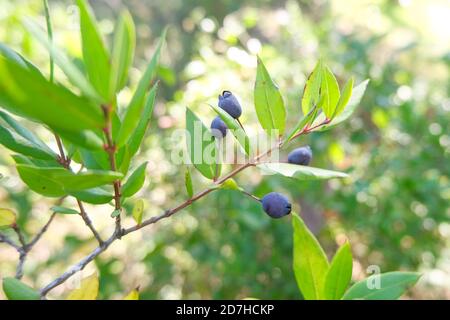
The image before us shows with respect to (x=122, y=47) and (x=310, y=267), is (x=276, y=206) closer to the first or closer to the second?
(x=310, y=267)

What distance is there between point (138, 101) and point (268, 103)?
0.19 meters

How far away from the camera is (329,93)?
523mm

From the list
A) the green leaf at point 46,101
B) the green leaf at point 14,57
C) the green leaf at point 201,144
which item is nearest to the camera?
the green leaf at point 46,101

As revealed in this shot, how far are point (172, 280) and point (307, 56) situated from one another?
104cm

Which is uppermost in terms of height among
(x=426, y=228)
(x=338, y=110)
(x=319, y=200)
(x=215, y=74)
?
(x=215, y=74)

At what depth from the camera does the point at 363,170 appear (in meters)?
1.65

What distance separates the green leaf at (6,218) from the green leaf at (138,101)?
0.77 ft

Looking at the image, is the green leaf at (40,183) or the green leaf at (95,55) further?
the green leaf at (40,183)

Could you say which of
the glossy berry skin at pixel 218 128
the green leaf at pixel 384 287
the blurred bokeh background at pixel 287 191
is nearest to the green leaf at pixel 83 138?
the glossy berry skin at pixel 218 128

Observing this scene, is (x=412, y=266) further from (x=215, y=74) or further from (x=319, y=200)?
(x=215, y=74)

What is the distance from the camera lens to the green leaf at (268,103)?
52cm

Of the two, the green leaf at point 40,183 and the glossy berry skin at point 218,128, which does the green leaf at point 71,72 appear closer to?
the green leaf at point 40,183

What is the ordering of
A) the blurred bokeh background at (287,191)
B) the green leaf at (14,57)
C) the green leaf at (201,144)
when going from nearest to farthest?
1. the green leaf at (14,57)
2. the green leaf at (201,144)
3. the blurred bokeh background at (287,191)
